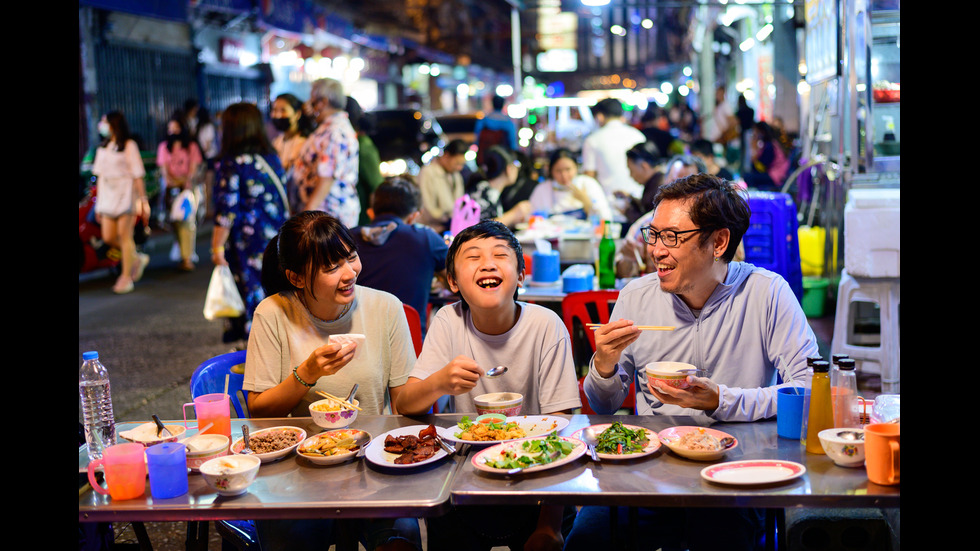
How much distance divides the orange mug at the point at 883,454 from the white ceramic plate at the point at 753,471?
160mm

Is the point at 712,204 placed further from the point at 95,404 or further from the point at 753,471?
the point at 95,404

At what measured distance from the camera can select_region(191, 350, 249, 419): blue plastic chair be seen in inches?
129

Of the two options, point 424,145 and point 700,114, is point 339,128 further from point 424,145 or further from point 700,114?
point 700,114

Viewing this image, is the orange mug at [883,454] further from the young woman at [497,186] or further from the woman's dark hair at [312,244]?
the young woman at [497,186]

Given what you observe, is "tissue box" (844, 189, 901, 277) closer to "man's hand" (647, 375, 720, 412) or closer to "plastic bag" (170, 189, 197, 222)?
"man's hand" (647, 375, 720, 412)

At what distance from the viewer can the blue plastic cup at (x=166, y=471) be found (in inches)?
86.9

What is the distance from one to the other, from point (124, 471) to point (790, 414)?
182 cm

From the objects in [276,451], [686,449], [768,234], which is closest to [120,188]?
[768,234]

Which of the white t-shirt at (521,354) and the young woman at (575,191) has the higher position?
the young woman at (575,191)

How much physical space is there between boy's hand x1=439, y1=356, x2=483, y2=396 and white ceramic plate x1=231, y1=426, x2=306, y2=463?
471mm

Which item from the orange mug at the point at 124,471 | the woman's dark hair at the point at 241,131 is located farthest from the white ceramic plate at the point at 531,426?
the woman's dark hair at the point at 241,131

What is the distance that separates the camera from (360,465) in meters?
2.42

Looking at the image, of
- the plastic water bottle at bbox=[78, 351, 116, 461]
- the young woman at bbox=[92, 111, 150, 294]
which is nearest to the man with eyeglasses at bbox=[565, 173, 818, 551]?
the plastic water bottle at bbox=[78, 351, 116, 461]
